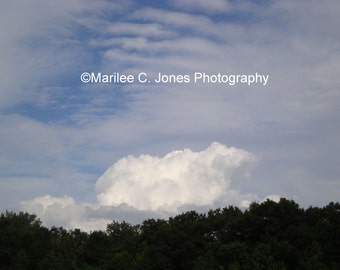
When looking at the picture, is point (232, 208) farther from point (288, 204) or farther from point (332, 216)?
point (332, 216)

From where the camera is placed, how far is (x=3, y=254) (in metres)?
72.8

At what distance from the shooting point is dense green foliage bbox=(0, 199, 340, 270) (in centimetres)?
5641

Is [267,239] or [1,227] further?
[1,227]

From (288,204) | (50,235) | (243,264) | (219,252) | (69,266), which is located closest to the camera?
(243,264)

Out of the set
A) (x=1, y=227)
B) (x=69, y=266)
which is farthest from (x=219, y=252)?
(x=1, y=227)

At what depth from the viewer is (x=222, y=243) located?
67062mm

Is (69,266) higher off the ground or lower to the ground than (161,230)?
lower

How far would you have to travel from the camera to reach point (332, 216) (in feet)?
205

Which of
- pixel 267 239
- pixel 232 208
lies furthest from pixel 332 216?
pixel 232 208

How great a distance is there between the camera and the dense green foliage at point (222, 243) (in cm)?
5641

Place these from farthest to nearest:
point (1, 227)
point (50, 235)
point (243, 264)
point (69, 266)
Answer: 1. point (50, 235)
2. point (1, 227)
3. point (69, 266)
4. point (243, 264)

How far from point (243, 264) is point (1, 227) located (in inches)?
1721

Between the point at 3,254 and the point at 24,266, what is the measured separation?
3.78 meters

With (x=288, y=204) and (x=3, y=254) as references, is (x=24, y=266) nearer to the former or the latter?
(x=3, y=254)
